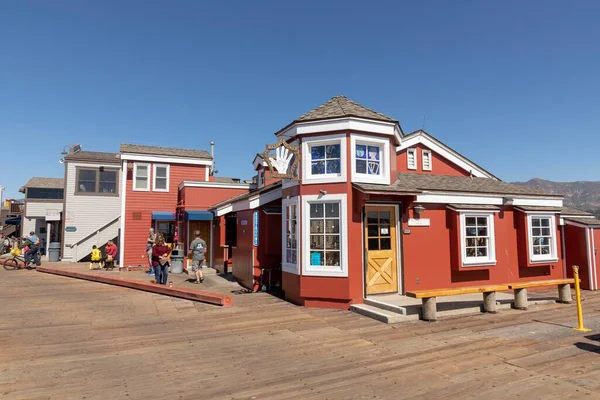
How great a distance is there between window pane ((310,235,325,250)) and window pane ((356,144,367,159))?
243 cm

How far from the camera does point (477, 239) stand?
35.8 feet

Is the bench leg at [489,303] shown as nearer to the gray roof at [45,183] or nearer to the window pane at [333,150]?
the window pane at [333,150]

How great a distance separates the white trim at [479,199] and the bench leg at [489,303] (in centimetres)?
304

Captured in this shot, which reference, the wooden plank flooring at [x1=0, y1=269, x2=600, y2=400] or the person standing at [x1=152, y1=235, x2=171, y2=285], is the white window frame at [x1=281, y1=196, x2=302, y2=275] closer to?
the wooden plank flooring at [x1=0, y1=269, x2=600, y2=400]

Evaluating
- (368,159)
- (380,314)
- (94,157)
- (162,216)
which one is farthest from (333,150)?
(94,157)

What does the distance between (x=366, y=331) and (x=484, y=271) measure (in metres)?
5.98

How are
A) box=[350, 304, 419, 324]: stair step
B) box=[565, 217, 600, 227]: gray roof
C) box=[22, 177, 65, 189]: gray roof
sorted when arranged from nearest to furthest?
box=[350, 304, 419, 324]: stair step → box=[565, 217, 600, 227]: gray roof → box=[22, 177, 65, 189]: gray roof

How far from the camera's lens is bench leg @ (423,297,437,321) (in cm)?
781

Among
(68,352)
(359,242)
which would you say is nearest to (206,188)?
(359,242)

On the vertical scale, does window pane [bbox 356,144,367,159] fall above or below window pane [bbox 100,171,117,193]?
below

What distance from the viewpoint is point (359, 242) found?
920 centimetres

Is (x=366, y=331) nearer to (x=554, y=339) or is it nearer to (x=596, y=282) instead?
(x=554, y=339)

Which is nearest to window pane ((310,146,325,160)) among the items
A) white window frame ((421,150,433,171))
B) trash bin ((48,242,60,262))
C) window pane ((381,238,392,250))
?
window pane ((381,238,392,250))

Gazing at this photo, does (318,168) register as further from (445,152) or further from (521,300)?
(445,152)
